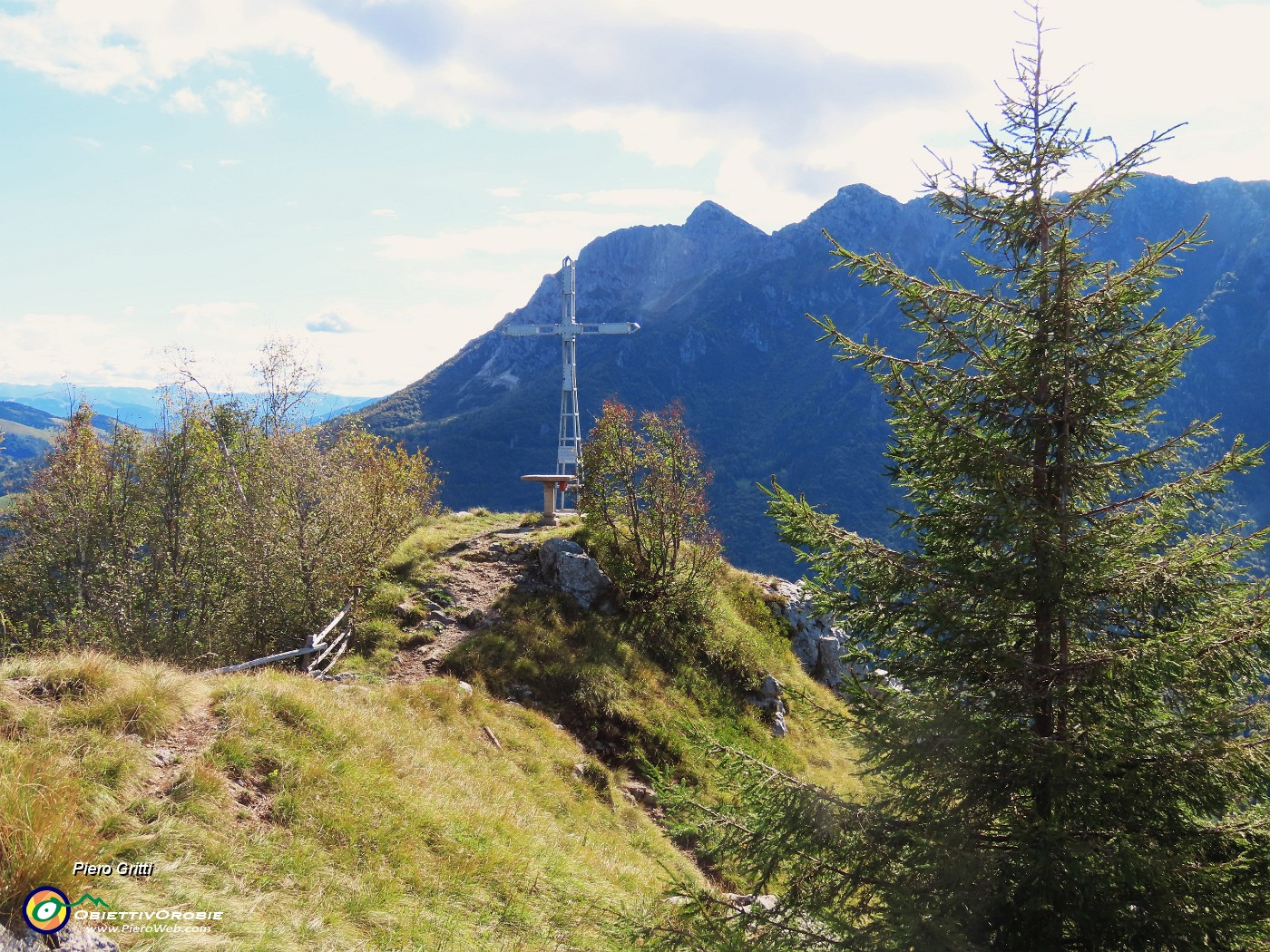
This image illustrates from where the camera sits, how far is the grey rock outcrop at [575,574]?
1920 centimetres

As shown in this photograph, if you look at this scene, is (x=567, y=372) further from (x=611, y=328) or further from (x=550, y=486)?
(x=550, y=486)

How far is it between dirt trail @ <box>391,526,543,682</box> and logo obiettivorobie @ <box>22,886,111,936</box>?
10327mm

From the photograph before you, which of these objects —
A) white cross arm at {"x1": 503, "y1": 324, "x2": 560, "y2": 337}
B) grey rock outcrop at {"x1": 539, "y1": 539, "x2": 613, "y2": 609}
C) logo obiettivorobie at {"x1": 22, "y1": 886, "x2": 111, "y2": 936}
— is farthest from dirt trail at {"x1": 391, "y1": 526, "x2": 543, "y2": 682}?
white cross arm at {"x1": 503, "y1": 324, "x2": 560, "y2": 337}

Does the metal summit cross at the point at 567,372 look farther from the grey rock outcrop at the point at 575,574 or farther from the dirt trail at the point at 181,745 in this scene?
the dirt trail at the point at 181,745

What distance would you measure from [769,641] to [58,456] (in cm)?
2524

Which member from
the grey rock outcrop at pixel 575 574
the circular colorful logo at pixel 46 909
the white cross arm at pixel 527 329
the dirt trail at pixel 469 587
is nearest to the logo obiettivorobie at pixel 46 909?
the circular colorful logo at pixel 46 909

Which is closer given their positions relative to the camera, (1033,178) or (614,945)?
(1033,178)

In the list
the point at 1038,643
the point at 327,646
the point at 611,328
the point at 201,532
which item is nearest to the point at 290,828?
the point at 1038,643

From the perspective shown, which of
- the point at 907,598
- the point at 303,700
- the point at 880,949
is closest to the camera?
the point at 880,949

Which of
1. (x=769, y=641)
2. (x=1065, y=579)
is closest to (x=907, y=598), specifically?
(x=1065, y=579)

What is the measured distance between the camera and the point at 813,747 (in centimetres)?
1833

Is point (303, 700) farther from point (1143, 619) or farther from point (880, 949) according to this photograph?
point (1143, 619)

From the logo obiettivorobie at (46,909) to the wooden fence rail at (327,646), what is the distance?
8.06 meters

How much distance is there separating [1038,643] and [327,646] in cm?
1370
